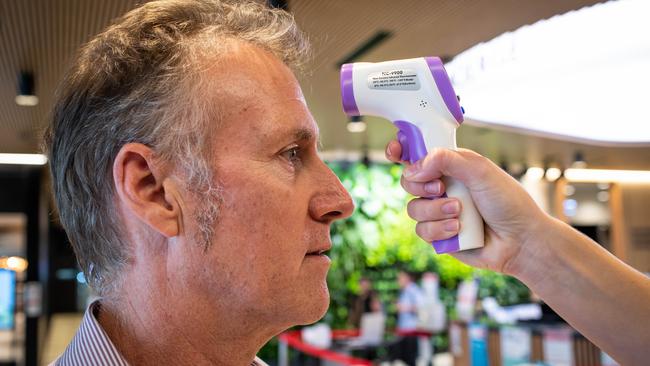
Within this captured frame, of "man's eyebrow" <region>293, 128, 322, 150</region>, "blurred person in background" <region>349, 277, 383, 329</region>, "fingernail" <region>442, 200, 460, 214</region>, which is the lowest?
"blurred person in background" <region>349, 277, 383, 329</region>

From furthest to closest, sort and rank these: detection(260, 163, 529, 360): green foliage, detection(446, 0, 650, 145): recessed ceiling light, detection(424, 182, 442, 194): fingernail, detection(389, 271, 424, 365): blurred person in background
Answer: detection(260, 163, 529, 360): green foliage, detection(389, 271, 424, 365): blurred person in background, detection(446, 0, 650, 145): recessed ceiling light, detection(424, 182, 442, 194): fingernail

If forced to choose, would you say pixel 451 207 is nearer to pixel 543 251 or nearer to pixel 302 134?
pixel 543 251

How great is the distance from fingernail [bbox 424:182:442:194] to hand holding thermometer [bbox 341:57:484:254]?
26 mm

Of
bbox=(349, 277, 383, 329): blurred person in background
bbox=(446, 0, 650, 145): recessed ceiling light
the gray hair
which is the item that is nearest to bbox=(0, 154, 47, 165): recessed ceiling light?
bbox=(349, 277, 383, 329): blurred person in background

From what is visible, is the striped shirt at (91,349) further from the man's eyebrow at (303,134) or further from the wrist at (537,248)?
the wrist at (537,248)

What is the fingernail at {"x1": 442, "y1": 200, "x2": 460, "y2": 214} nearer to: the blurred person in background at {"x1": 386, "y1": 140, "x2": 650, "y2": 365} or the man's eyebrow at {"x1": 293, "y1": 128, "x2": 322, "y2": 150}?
the blurred person in background at {"x1": 386, "y1": 140, "x2": 650, "y2": 365}

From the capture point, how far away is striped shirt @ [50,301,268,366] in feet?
3.53

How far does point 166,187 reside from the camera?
1.13 m

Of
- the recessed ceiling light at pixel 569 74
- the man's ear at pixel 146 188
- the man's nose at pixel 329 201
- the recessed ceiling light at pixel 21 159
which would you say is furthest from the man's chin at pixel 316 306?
the recessed ceiling light at pixel 21 159

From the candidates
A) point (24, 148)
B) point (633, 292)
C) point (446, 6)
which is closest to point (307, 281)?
point (633, 292)

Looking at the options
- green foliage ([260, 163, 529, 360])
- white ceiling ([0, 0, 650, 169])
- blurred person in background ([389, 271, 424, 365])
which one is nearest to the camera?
white ceiling ([0, 0, 650, 169])

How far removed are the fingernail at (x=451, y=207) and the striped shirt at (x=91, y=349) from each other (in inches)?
26.3

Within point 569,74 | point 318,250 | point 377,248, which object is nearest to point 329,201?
point 318,250

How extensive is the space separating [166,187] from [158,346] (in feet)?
0.94
